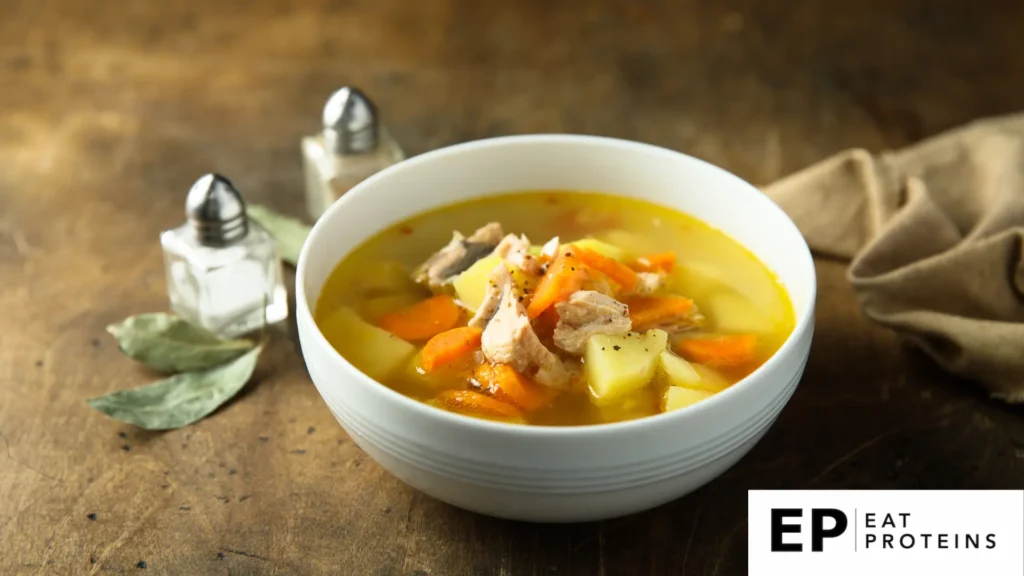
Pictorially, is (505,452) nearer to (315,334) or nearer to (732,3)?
(315,334)

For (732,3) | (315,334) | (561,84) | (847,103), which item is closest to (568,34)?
(561,84)

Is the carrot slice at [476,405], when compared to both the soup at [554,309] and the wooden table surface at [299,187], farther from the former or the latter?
the wooden table surface at [299,187]

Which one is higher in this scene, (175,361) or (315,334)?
(315,334)

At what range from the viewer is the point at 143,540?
1957 millimetres

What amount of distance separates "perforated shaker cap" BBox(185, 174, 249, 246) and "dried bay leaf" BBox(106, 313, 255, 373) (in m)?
0.20

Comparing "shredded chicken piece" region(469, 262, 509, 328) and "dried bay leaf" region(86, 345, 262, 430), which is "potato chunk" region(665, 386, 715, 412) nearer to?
"shredded chicken piece" region(469, 262, 509, 328)

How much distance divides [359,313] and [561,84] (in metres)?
1.69

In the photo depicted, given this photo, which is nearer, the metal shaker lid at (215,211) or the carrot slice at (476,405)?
the carrot slice at (476,405)

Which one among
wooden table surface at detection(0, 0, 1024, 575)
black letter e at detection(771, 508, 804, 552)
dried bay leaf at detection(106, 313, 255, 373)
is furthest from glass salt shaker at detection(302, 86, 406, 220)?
black letter e at detection(771, 508, 804, 552)

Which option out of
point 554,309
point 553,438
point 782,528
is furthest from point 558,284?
point 782,528

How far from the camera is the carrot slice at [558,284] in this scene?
6.64 ft

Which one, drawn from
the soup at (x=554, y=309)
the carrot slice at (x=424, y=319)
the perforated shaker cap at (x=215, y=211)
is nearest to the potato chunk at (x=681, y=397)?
the soup at (x=554, y=309)

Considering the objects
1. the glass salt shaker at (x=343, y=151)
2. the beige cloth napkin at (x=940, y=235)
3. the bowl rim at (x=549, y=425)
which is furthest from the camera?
the glass salt shaker at (x=343, y=151)

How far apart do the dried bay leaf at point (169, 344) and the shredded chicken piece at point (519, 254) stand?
2.03ft
